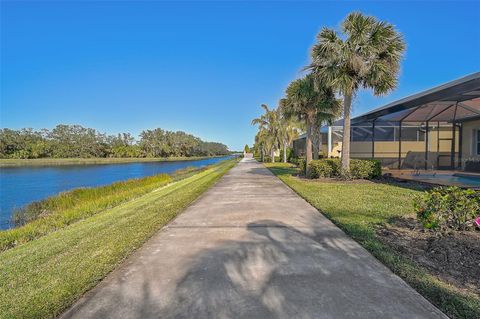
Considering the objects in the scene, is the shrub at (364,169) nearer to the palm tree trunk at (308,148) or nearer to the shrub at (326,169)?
the shrub at (326,169)

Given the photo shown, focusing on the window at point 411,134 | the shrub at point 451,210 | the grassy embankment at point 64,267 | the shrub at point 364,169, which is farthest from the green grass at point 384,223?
the window at point 411,134

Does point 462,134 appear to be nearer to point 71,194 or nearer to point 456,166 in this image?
point 456,166

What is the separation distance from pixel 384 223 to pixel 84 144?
99.4m

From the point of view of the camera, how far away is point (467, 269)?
355 cm

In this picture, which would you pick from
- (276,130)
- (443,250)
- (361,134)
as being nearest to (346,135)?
(361,134)

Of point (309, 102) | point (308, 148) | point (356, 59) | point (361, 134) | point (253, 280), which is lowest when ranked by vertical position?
point (253, 280)

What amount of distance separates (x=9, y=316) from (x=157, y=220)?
375cm

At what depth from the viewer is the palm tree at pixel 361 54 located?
12.1 m

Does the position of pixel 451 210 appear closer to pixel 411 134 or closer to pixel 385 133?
pixel 385 133

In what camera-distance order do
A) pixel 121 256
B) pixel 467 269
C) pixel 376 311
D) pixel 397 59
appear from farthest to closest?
pixel 397 59 → pixel 121 256 → pixel 467 269 → pixel 376 311

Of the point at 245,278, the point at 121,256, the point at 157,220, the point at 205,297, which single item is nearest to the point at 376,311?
the point at 245,278

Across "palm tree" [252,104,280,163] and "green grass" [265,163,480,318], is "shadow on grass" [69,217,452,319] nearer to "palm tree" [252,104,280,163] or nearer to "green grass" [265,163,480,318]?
"green grass" [265,163,480,318]

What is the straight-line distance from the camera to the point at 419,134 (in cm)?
2023

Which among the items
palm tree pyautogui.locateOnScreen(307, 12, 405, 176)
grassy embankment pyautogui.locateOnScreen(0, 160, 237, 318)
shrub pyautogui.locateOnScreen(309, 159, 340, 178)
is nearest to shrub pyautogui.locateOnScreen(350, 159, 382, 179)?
shrub pyautogui.locateOnScreen(309, 159, 340, 178)
